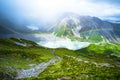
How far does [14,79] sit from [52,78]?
1601cm

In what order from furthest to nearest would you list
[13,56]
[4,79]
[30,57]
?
[30,57], [13,56], [4,79]

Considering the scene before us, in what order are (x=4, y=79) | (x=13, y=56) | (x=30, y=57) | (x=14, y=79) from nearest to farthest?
1. (x=4, y=79)
2. (x=14, y=79)
3. (x=13, y=56)
4. (x=30, y=57)

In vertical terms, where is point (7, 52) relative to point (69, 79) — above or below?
above

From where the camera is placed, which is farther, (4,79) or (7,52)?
(7,52)

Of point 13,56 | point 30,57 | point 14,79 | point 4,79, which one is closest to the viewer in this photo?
point 4,79

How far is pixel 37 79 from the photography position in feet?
299

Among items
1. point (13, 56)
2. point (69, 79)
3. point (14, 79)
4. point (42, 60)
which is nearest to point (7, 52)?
point (13, 56)

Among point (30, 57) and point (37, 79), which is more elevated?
point (30, 57)

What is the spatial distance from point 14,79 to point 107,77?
40016mm

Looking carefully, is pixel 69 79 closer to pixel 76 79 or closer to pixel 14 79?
pixel 76 79

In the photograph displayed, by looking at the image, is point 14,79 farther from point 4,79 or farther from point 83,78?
point 83,78

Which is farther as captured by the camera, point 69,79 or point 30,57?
point 30,57

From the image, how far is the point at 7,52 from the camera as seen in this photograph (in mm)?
165750

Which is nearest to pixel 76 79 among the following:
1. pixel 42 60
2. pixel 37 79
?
pixel 37 79
